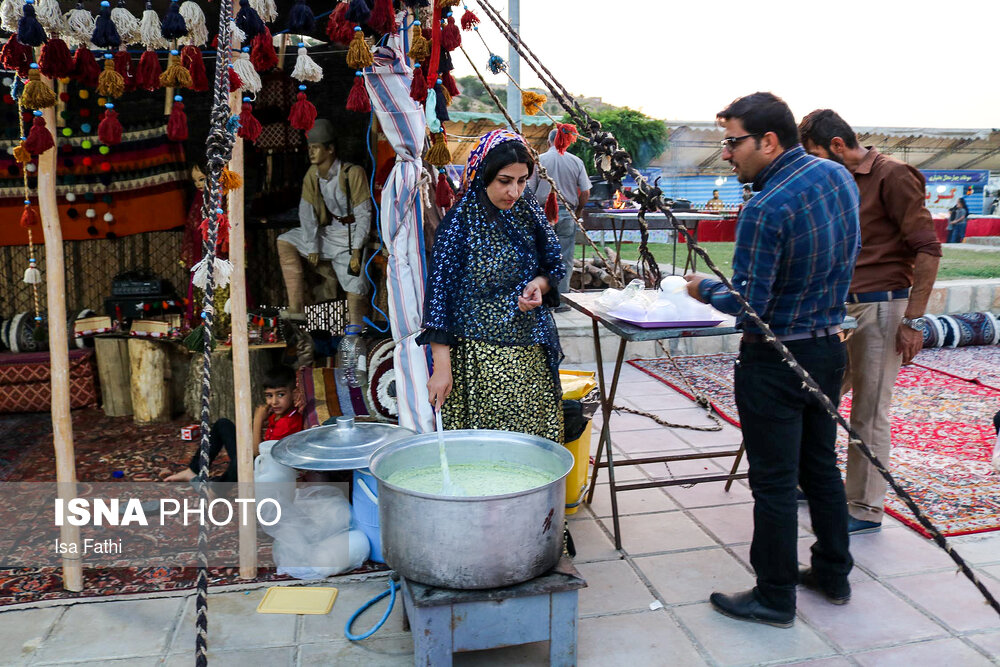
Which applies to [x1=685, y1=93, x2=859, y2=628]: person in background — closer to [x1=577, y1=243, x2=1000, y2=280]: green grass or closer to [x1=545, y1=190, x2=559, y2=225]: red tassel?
[x1=545, y1=190, x2=559, y2=225]: red tassel

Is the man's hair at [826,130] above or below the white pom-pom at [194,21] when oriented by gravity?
below

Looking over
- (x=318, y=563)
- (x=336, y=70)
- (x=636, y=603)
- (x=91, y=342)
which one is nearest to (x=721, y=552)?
(x=636, y=603)

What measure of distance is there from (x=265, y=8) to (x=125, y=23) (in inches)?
22.3

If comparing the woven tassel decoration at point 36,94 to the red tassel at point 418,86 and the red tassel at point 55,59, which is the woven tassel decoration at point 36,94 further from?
the red tassel at point 418,86

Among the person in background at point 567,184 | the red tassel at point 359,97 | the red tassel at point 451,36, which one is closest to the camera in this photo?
the red tassel at point 359,97

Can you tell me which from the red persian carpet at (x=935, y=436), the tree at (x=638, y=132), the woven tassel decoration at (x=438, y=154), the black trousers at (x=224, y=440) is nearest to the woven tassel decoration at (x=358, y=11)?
the woven tassel decoration at (x=438, y=154)

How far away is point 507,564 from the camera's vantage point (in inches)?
89.4

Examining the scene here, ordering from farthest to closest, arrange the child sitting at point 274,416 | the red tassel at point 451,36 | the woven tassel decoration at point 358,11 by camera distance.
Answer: the child sitting at point 274,416
the red tassel at point 451,36
the woven tassel decoration at point 358,11

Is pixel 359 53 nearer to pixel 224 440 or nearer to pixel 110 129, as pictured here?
pixel 110 129

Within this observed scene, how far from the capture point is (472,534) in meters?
2.21

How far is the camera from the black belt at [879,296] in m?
3.41

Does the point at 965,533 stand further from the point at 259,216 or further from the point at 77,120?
the point at 77,120

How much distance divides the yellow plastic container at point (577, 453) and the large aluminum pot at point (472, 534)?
1274 mm

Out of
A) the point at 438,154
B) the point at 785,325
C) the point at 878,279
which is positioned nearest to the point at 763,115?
the point at 785,325
